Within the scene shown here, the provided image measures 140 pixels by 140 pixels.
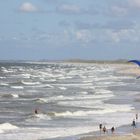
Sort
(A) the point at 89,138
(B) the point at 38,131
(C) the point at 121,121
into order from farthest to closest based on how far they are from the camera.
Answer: (C) the point at 121,121 < (B) the point at 38,131 < (A) the point at 89,138

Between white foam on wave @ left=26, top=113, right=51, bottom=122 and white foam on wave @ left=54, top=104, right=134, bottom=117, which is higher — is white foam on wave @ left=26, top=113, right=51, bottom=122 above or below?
below

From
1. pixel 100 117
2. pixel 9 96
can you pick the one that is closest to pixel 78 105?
pixel 100 117

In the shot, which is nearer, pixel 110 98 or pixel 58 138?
pixel 58 138

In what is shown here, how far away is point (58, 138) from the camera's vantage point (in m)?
29.1

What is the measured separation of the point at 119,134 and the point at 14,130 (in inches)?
265

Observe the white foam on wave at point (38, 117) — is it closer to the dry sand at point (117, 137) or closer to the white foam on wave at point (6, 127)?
the white foam on wave at point (6, 127)

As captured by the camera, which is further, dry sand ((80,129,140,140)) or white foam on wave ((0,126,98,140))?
white foam on wave ((0,126,98,140))

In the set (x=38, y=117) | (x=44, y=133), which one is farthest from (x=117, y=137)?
(x=38, y=117)

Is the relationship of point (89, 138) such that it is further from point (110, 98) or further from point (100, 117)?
point (110, 98)

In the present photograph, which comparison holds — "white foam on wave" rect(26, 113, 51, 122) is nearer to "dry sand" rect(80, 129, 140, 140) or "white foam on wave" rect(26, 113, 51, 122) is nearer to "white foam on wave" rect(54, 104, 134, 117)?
"white foam on wave" rect(54, 104, 134, 117)

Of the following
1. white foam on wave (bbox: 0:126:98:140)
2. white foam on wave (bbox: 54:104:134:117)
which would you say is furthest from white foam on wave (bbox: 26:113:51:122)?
white foam on wave (bbox: 0:126:98:140)

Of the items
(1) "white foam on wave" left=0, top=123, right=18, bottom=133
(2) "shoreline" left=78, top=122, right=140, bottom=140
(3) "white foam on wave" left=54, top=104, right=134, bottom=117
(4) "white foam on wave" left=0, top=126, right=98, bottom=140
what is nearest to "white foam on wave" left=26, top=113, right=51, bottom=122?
(3) "white foam on wave" left=54, top=104, right=134, bottom=117

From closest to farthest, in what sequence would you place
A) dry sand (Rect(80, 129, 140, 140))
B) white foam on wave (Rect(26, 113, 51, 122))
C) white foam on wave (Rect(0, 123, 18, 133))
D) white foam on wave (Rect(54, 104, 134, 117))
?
1. dry sand (Rect(80, 129, 140, 140))
2. white foam on wave (Rect(0, 123, 18, 133))
3. white foam on wave (Rect(26, 113, 51, 122))
4. white foam on wave (Rect(54, 104, 134, 117))

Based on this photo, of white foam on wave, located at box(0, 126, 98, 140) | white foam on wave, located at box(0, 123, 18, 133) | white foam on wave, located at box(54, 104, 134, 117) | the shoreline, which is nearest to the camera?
the shoreline
